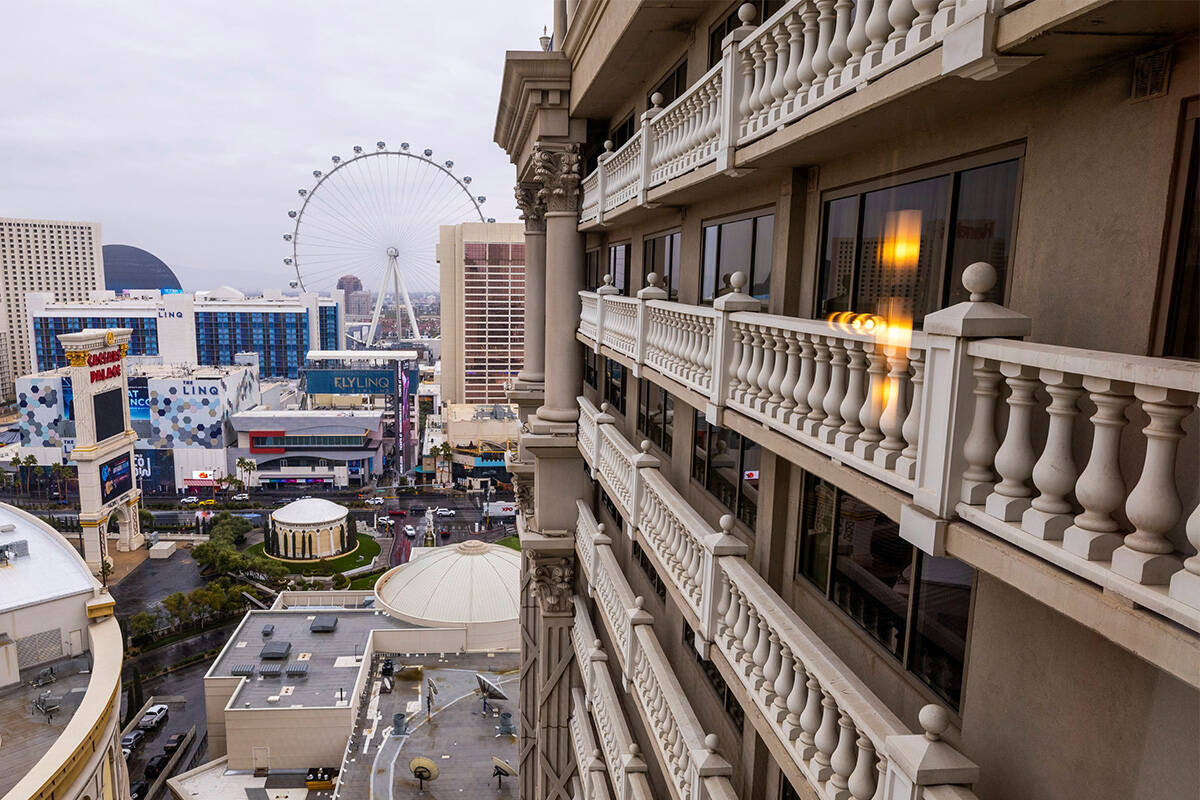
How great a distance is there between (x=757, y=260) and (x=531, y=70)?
9.62m

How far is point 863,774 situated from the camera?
5.17m

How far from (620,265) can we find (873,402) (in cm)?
1237

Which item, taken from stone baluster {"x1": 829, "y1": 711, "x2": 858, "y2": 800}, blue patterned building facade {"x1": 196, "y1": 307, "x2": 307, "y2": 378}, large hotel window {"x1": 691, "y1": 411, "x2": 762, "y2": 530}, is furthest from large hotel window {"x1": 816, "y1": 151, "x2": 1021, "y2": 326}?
blue patterned building facade {"x1": 196, "y1": 307, "x2": 307, "y2": 378}

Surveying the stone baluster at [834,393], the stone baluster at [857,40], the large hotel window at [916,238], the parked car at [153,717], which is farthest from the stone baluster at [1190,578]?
the parked car at [153,717]

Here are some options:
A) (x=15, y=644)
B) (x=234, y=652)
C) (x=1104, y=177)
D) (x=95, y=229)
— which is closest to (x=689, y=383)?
(x=1104, y=177)

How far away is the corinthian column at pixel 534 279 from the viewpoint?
72.0ft

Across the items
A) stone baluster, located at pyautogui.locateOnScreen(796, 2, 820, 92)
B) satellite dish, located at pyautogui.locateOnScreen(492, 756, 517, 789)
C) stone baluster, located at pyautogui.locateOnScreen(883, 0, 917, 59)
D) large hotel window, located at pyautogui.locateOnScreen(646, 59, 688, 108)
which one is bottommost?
satellite dish, located at pyautogui.locateOnScreen(492, 756, 517, 789)

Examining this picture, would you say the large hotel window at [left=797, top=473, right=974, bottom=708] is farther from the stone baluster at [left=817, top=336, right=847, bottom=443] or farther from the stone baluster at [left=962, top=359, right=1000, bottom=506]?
the stone baluster at [left=962, top=359, right=1000, bottom=506]

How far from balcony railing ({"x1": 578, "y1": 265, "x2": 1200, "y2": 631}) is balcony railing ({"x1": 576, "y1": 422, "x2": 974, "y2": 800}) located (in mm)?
1519

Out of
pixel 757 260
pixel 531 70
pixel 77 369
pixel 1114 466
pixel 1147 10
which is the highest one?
pixel 531 70

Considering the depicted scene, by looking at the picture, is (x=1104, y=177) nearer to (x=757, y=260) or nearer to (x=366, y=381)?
(x=757, y=260)

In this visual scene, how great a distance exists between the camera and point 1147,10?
129 inches

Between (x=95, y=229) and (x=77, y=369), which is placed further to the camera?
(x=95, y=229)

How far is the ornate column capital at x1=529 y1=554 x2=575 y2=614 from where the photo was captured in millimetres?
18781
